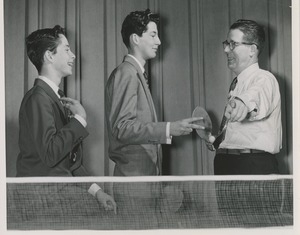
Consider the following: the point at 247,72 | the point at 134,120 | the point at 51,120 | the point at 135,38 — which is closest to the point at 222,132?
the point at 247,72

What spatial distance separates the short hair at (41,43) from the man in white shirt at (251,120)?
767 mm

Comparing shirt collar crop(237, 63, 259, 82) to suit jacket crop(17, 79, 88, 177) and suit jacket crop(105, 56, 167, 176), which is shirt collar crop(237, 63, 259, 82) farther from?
suit jacket crop(17, 79, 88, 177)

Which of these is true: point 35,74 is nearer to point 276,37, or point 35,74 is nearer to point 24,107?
point 24,107

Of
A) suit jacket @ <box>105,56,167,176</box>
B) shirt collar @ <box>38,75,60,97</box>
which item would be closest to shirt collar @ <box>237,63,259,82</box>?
suit jacket @ <box>105,56,167,176</box>

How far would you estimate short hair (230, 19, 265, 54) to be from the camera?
90.5 inches

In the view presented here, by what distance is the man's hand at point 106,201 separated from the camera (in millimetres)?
2248

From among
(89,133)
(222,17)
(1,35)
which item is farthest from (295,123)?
(1,35)

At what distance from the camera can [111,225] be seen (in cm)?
224

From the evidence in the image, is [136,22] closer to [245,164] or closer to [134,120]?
[134,120]

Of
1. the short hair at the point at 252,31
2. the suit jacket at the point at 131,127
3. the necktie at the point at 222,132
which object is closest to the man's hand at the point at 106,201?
the suit jacket at the point at 131,127

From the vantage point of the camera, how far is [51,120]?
2238mm

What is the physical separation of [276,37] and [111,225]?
113 centimetres

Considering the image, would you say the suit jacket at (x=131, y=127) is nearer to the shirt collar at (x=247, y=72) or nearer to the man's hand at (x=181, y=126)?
the man's hand at (x=181, y=126)

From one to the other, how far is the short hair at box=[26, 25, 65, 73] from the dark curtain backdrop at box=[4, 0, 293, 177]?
0.08 ft
